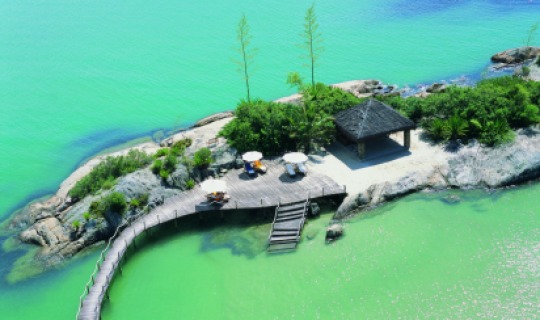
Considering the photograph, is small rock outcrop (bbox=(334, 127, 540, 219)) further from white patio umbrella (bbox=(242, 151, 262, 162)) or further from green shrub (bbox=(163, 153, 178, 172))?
green shrub (bbox=(163, 153, 178, 172))

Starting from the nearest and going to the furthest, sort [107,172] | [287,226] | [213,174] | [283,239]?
1. [283,239]
2. [287,226]
3. [213,174]
4. [107,172]

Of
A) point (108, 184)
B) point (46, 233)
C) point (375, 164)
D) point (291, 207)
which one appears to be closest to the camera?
point (291, 207)

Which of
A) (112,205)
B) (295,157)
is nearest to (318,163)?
(295,157)

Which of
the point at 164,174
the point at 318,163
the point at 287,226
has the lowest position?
the point at 287,226

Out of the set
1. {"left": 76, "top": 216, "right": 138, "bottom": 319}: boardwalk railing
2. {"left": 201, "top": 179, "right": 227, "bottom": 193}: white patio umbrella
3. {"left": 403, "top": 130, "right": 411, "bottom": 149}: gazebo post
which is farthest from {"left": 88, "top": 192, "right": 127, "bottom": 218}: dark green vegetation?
{"left": 403, "top": 130, "right": 411, "bottom": 149}: gazebo post

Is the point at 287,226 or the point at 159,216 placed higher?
the point at 159,216

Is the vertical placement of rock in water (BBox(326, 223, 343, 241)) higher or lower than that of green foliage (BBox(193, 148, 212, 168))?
lower

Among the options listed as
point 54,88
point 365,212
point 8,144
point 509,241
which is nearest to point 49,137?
point 8,144

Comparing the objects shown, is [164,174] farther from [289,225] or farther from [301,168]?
[289,225]
